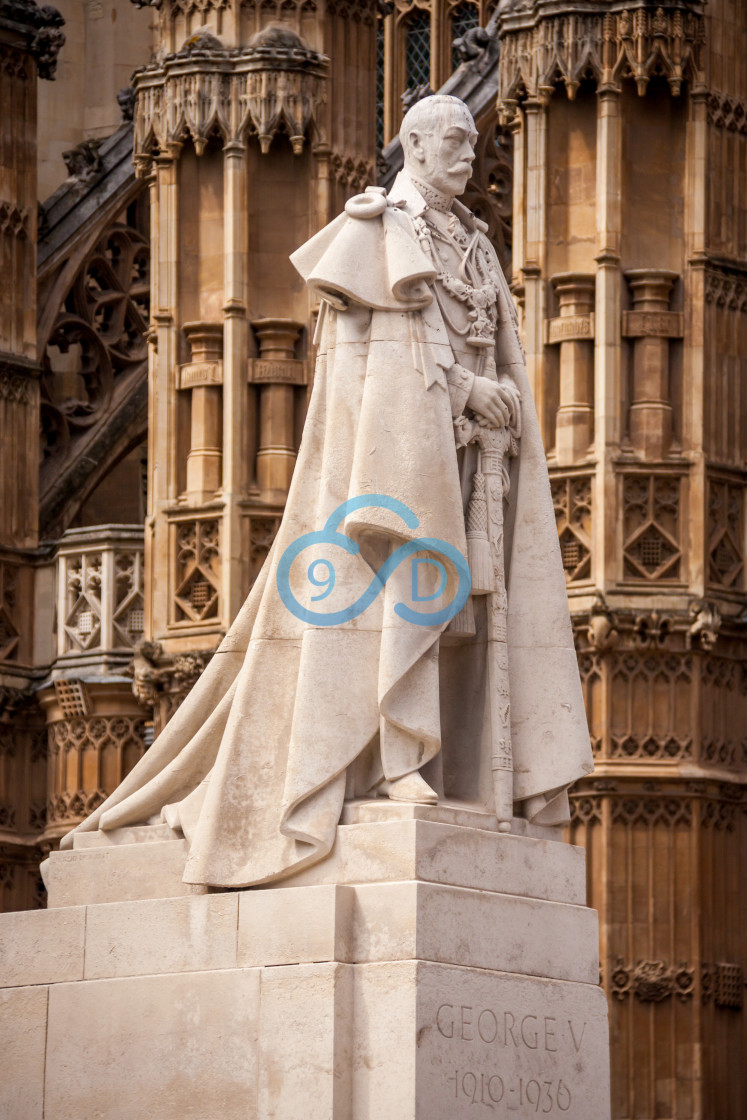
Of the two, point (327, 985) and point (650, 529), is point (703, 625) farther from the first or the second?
point (327, 985)

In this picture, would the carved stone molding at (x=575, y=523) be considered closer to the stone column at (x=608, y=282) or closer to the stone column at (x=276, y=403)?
the stone column at (x=608, y=282)

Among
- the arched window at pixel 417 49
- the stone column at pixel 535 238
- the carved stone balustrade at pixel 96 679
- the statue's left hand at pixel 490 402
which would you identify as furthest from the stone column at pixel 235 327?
the statue's left hand at pixel 490 402

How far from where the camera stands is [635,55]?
17859 mm

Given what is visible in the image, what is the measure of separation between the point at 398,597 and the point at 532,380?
9267 mm

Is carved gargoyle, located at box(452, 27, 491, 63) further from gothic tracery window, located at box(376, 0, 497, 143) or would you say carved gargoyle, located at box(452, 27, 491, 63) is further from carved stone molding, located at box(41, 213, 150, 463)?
gothic tracery window, located at box(376, 0, 497, 143)

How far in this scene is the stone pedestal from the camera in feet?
27.6

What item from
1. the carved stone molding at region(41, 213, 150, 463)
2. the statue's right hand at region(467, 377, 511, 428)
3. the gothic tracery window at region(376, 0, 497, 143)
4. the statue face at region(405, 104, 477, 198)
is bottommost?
the statue's right hand at region(467, 377, 511, 428)

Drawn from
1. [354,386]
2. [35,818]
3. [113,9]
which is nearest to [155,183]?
[35,818]

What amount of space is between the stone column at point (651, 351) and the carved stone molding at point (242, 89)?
2.63 m

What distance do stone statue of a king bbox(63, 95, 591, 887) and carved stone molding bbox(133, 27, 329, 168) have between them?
9.93 meters

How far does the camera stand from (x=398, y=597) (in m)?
8.80

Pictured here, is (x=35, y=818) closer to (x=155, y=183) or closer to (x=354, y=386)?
(x=155, y=183)

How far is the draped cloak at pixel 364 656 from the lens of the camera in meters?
8.73

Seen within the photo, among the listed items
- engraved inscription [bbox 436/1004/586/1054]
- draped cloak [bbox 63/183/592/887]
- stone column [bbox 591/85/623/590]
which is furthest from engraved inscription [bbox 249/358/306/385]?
engraved inscription [bbox 436/1004/586/1054]
